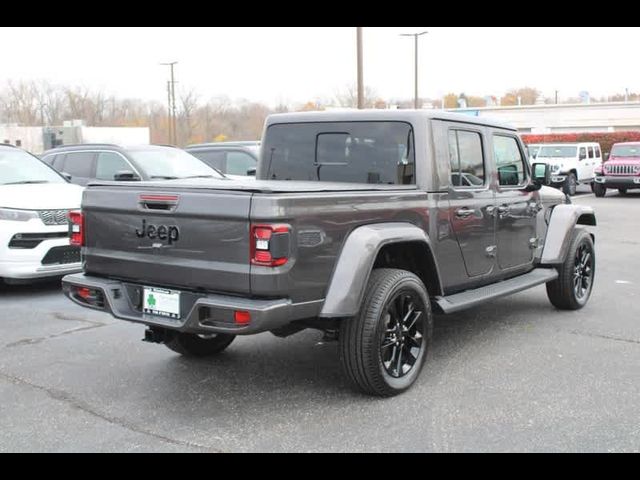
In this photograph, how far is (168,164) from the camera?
9.89 meters

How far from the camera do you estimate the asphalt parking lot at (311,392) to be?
3746 mm

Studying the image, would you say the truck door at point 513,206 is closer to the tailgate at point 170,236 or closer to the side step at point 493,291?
the side step at point 493,291

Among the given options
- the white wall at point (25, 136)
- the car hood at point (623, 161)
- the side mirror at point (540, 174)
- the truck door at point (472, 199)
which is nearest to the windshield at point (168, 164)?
the side mirror at point (540, 174)

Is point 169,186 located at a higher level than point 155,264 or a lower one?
higher

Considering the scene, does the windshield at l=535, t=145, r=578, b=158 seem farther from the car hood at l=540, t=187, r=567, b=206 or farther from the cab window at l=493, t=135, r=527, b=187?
the cab window at l=493, t=135, r=527, b=187

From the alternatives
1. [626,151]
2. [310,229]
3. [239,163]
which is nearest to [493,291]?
[310,229]

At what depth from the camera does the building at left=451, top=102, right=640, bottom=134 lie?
1984 inches

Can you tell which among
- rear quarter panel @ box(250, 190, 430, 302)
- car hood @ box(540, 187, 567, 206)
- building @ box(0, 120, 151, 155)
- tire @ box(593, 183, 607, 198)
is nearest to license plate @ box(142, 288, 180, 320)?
rear quarter panel @ box(250, 190, 430, 302)

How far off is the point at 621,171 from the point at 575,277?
16624 mm

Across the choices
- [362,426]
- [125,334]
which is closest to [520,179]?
[362,426]

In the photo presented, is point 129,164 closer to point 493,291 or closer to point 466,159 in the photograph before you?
point 466,159

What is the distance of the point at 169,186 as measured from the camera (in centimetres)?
413

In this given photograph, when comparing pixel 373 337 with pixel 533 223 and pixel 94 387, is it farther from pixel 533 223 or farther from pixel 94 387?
pixel 533 223
